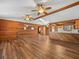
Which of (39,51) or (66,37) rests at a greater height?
(66,37)

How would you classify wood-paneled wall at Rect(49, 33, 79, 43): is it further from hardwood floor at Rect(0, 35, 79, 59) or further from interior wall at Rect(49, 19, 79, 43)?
hardwood floor at Rect(0, 35, 79, 59)

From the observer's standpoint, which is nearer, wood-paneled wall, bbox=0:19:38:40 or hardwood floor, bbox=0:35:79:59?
hardwood floor, bbox=0:35:79:59

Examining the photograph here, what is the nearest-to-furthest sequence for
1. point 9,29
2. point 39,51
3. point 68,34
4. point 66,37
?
point 39,51 → point 68,34 → point 66,37 → point 9,29

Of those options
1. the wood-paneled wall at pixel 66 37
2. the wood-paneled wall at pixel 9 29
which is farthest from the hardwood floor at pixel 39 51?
→ the wood-paneled wall at pixel 9 29

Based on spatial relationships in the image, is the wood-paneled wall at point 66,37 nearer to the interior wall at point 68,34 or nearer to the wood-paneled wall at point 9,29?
the interior wall at point 68,34

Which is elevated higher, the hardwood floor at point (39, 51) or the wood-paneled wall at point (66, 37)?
the wood-paneled wall at point (66, 37)

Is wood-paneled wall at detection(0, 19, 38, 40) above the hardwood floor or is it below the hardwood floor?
above

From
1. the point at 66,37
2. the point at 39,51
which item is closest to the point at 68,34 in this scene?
the point at 66,37

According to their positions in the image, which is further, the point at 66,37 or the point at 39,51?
the point at 66,37

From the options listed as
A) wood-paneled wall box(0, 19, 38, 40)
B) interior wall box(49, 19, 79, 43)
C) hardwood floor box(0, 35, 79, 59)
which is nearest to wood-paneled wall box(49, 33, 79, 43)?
interior wall box(49, 19, 79, 43)

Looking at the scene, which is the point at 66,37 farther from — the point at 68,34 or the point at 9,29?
the point at 9,29

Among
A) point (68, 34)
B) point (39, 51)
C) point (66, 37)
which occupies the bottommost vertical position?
point (39, 51)

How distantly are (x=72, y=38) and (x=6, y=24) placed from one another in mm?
8983

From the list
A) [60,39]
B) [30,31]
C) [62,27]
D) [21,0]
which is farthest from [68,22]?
[30,31]
